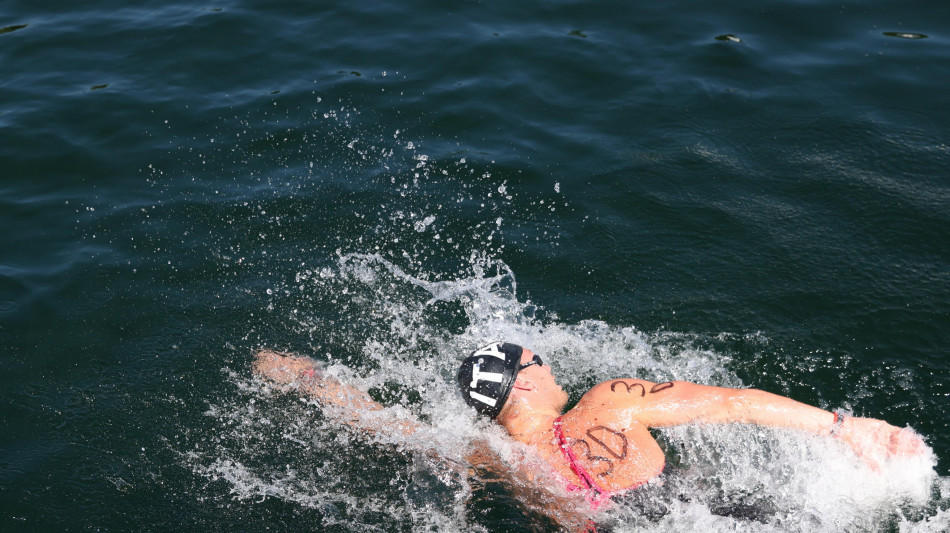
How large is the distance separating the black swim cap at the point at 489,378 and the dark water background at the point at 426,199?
1.01 metres

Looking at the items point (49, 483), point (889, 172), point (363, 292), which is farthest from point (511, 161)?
point (49, 483)

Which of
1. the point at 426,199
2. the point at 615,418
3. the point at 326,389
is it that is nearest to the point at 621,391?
the point at 615,418

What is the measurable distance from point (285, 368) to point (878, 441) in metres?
4.98

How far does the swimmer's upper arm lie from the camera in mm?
5027

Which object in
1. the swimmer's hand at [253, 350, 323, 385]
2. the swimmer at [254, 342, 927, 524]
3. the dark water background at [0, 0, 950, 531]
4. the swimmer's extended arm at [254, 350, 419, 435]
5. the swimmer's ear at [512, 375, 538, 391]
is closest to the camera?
the swimmer at [254, 342, 927, 524]

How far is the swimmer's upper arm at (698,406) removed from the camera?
503 centimetres

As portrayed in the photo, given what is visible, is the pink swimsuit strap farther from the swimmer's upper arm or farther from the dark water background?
the dark water background

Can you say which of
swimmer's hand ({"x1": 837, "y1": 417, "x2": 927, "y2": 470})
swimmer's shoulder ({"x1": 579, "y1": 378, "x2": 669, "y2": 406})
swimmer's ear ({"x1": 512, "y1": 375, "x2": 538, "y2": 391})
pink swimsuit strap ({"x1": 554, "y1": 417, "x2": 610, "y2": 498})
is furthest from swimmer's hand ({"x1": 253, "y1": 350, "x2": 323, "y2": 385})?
swimmer's hand ({"x1": 837, "y1": 417, "x2": 927, "y2": 470})

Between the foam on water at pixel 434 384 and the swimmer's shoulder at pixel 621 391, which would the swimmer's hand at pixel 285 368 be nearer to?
the foam on water at pixel 434 384

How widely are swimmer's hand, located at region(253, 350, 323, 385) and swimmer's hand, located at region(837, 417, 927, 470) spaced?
14.5 ft

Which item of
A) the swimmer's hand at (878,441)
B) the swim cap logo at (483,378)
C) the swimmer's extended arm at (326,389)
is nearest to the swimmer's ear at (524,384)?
the swim cap logo at (483,378)

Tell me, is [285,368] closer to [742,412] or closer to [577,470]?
[577,470]

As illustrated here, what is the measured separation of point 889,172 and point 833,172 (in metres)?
0.65

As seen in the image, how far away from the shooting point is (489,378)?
222 inches
